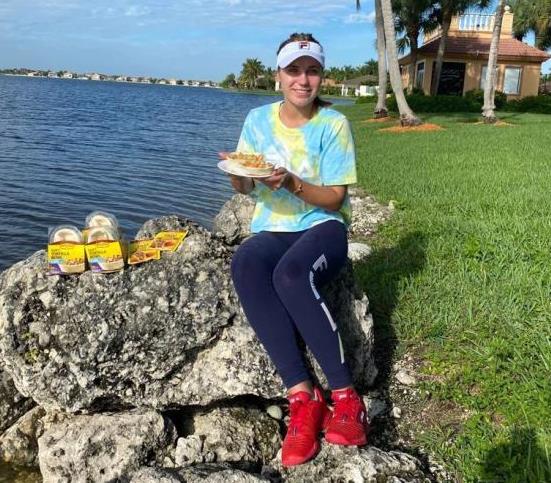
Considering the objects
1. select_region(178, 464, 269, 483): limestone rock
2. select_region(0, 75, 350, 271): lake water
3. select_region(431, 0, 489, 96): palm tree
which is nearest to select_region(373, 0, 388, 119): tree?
select_region(431, 0, 489, 96): palm tree

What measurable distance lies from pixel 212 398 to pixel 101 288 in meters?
0.94

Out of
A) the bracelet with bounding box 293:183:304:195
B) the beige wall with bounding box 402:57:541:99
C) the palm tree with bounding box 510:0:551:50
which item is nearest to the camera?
the bracelet with bounding box 293:183:304:195

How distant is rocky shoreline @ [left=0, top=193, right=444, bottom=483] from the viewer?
324 cm

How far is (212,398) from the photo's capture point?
3.41 meters

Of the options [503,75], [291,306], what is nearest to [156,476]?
[291,306]

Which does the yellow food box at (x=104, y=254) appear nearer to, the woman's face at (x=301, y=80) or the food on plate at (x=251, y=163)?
the food on plate at (x=251, y=163)

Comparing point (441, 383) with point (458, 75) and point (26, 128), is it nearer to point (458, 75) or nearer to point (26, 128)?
point (26, 128)

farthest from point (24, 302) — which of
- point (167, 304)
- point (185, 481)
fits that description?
point (185, 481)

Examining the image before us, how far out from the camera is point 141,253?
3570 mm

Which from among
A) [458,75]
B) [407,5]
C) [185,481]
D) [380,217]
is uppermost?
[407,5]

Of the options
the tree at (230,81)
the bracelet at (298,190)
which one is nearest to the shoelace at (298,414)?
the bracelet at (298,190)

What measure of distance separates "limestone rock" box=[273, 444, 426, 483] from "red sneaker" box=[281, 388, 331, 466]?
0.19 feet

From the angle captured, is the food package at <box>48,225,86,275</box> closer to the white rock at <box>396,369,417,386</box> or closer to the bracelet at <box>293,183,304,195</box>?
the bracelet at <box>293,183,304,195</box>

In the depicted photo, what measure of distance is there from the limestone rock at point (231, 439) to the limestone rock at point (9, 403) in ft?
4.00
